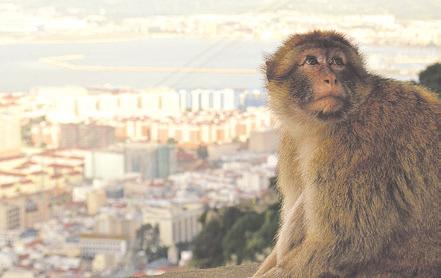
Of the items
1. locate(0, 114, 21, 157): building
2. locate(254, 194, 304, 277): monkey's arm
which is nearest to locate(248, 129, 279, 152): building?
locate(0, 114, 21, 157): building

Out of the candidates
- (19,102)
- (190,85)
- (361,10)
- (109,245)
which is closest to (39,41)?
(19,102)

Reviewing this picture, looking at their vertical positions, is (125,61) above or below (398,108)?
below

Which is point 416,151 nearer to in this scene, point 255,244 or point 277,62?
point 277,62

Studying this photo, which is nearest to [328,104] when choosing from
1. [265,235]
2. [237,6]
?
[265,235]

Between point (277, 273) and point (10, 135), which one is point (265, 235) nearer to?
point (277, 273)

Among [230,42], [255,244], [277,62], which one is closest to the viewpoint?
[277,62]
